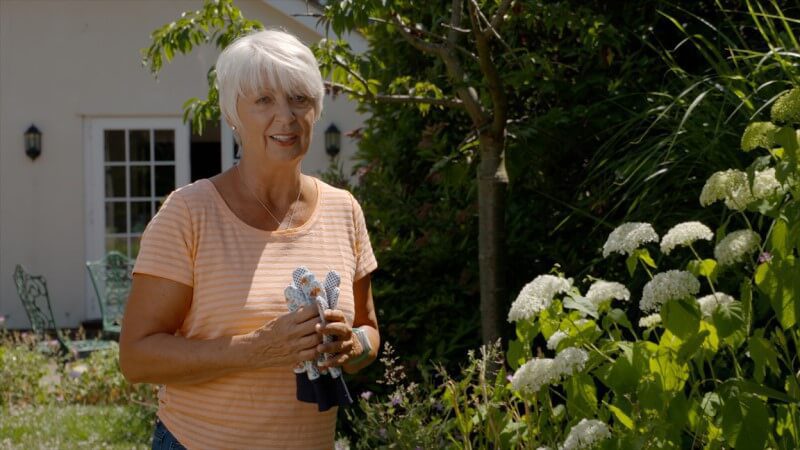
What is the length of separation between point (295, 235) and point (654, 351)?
3.20ft

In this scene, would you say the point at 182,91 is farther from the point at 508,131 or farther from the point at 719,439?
the point at 719,439

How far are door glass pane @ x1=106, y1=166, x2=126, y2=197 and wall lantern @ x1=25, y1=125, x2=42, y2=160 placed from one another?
71cm

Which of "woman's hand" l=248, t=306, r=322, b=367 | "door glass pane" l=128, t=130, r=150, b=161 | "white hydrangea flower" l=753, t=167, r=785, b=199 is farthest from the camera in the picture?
"door glass pane" l=128, t=130, r=150, b=161

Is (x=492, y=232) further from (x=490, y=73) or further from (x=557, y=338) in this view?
(x=557, y=338)

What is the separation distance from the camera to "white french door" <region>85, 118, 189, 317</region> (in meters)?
11.3

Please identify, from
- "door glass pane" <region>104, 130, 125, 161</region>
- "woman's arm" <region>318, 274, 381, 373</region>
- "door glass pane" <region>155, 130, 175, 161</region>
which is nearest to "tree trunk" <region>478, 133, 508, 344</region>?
"woman's arm" <region>318, 274, 381, 373</region>

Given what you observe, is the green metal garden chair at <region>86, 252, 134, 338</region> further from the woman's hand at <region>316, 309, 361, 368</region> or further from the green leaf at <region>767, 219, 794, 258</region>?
the green leaf at <region>767, 219, 794, 258</region>

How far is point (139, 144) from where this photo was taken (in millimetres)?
11367

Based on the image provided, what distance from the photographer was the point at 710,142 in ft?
12.1

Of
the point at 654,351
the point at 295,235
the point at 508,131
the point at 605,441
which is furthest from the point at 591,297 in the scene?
the point at 508,131

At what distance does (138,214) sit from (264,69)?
9.49 meters

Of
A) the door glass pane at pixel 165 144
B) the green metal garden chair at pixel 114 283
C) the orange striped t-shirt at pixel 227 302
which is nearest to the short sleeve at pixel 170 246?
the orange striped t-shirt at pixel 227 302

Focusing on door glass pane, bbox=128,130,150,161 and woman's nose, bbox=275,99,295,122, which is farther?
door glass pane, bbox=128,130,150,161

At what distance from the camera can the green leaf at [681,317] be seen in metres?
2.55
